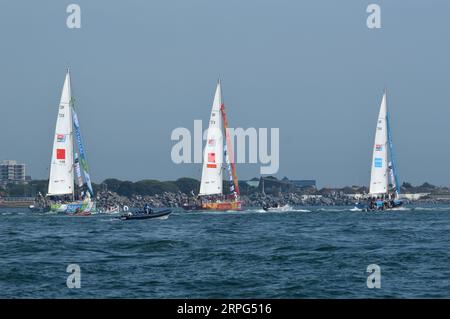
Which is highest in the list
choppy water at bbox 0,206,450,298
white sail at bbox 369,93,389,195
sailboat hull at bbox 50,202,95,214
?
white sail at bbox 369,93,389,195

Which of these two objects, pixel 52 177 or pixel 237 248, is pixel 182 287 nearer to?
pixel 237 248

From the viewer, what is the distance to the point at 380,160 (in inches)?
4761

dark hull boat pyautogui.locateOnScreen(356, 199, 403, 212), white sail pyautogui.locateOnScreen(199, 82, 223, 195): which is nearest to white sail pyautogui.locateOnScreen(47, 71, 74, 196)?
white sail pyautogui.locateOnScreen(199, 82, 223, 195)

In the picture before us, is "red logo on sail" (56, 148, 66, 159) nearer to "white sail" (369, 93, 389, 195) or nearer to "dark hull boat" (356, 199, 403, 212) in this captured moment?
"dark hull boat" (356, 199, 403, 212)

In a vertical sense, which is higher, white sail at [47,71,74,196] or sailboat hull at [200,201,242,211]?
white sail at [47,71,74,196]

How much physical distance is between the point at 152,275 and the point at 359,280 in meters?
8.37

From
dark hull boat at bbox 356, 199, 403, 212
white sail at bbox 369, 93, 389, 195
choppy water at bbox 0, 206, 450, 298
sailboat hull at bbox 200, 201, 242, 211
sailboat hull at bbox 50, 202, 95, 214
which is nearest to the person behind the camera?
choppy water at bbox 0, 206, 450, 298

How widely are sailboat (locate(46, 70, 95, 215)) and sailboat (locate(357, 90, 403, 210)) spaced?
123 ft

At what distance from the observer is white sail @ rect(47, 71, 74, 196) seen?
109 m

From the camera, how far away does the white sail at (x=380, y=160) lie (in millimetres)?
119750

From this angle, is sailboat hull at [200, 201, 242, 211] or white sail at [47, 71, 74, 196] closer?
white sail at [47, 71, 74, 196]

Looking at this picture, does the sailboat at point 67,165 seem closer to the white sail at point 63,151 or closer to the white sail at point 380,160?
the white sail at point 63,151

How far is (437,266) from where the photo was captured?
128 feet
